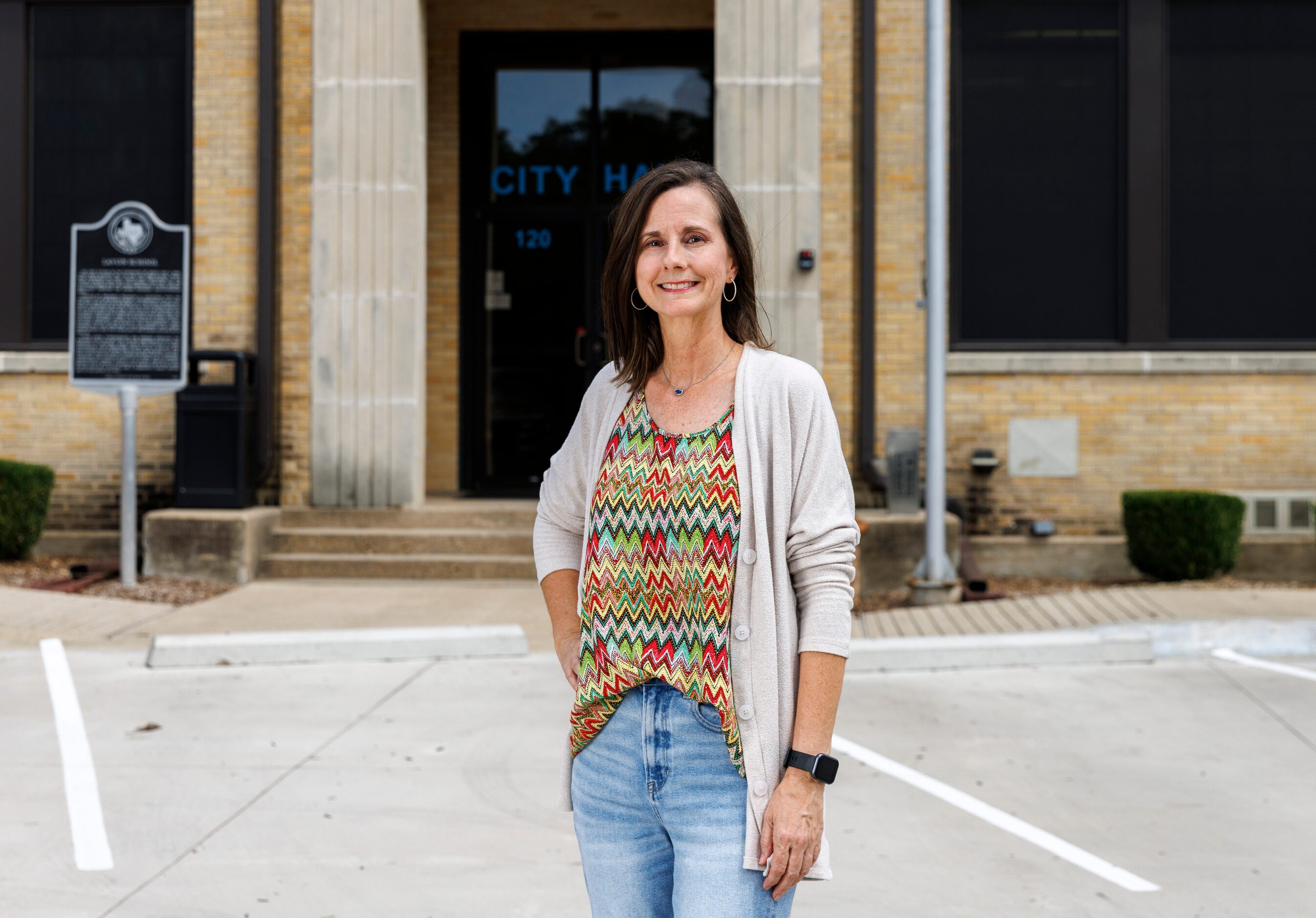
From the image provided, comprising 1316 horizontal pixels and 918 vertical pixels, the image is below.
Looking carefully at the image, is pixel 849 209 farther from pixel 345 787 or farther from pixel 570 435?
pixel 570 435

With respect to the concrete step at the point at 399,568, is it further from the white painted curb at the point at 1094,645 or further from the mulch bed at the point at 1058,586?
the white painted curb at the point at 1094,645

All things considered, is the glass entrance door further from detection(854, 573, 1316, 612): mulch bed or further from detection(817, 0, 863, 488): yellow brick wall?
detection(854, 573, 1316, 612): mulch bed

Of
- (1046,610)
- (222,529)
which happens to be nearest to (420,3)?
(222,529)

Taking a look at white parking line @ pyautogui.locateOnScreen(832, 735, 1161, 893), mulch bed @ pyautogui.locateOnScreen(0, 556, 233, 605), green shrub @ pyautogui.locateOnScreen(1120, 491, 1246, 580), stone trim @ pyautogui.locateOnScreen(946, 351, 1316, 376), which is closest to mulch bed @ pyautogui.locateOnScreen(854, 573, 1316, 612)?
green shrub @ pyautogui.locateOnScreen(1120, 491, 1246, 580)

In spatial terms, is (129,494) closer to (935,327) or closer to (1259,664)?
(935,327)

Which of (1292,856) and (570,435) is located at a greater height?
(570,435)

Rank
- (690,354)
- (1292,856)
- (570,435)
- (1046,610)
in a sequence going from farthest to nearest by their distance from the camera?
(1046,610) → (1292,856) → (570,435) → (690,354)

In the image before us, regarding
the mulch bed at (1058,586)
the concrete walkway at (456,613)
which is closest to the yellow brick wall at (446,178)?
the concrete walkway at (456,613)

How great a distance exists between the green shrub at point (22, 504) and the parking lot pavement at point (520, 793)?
347 centimetres

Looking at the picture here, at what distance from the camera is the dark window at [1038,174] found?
11.6m

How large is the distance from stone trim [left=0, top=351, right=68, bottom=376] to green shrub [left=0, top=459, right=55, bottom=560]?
120 centimetres

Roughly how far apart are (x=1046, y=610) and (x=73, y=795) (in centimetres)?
619

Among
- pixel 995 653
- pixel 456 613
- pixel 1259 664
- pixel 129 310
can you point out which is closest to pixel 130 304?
pixel 129 310

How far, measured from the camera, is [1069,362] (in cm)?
1145
